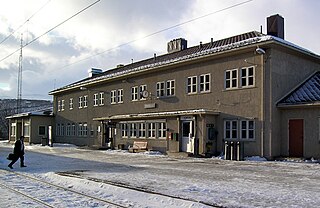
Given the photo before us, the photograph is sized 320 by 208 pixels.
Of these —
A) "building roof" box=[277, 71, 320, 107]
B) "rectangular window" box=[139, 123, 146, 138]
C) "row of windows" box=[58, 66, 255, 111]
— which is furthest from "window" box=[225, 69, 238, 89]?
"rectangular window" box=[139, 123, 146, 138]

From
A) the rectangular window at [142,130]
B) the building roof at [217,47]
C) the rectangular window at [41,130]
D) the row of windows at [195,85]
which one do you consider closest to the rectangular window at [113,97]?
the row of windows at [195,85]

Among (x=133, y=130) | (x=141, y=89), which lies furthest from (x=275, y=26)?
(x=133, y=130)

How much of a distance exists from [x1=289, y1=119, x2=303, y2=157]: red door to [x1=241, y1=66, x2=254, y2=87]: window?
3.31 m

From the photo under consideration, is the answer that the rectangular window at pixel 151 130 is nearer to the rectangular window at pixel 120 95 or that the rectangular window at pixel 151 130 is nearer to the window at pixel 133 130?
the window at pixel 133 130

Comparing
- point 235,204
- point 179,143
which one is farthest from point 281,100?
point 235,204

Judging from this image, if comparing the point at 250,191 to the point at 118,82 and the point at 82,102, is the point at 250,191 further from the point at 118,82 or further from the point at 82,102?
the point at 82,102

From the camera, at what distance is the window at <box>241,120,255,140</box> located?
78.7 feet

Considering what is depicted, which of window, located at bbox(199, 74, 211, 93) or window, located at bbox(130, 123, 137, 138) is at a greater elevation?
window, located at bbox(199, 74, 211, 93)

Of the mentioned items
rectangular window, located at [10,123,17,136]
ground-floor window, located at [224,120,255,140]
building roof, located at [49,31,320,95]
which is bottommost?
rectangular window, located at [10,123,17,136]

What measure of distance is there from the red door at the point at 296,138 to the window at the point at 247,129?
2210 millimetres

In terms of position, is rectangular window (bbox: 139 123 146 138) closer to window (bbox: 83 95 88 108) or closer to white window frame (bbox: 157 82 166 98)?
white window frame (bbox: 157 82 166 98)

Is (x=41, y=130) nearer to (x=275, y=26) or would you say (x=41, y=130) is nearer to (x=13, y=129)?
(x=13, y=129)

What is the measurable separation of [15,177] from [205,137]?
13.2 metres

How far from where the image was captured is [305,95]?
23234 mm
